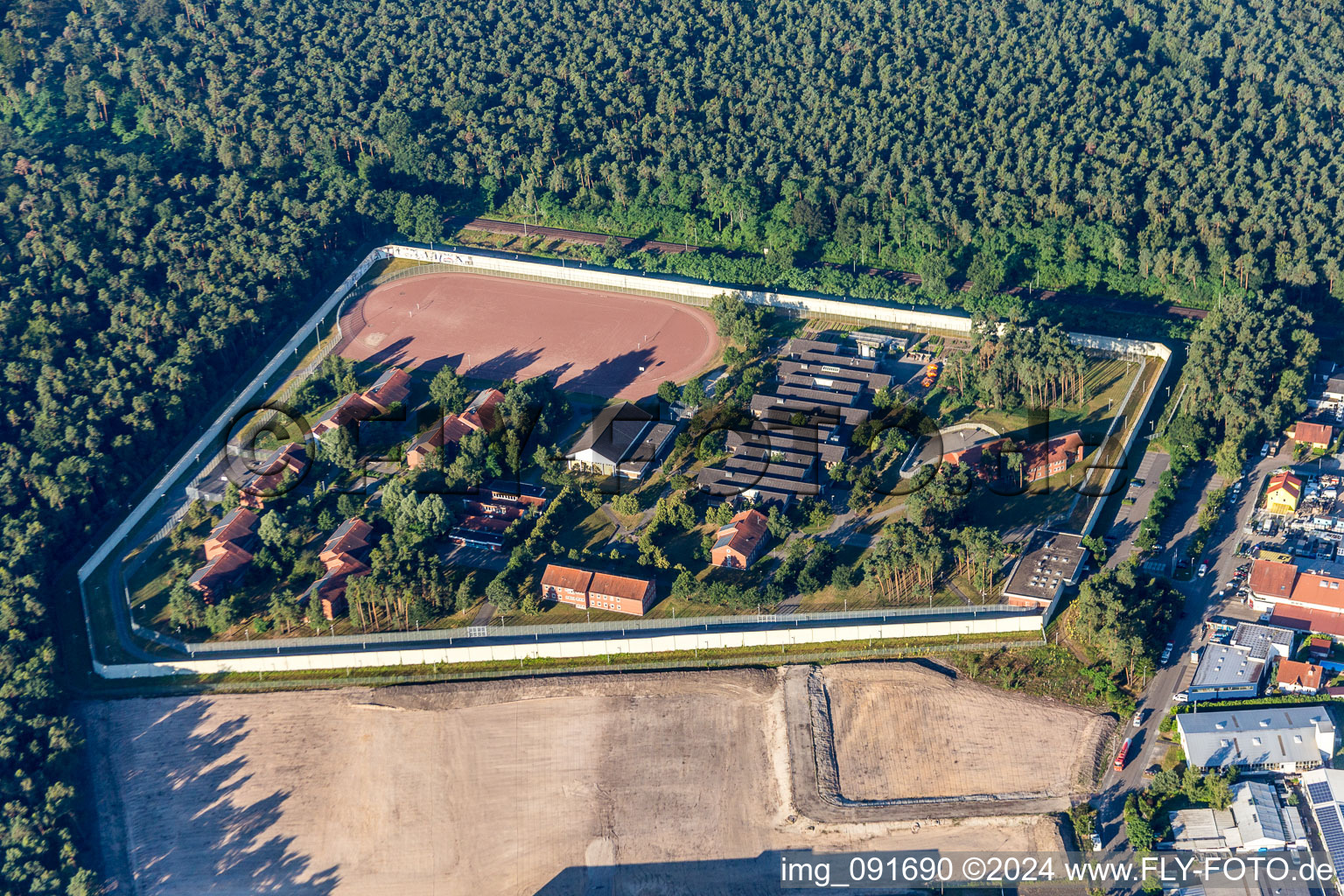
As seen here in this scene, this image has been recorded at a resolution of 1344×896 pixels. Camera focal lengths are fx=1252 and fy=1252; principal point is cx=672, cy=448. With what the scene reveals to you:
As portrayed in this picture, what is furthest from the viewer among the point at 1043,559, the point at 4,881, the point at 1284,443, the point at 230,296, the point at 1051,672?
the point at 230,296

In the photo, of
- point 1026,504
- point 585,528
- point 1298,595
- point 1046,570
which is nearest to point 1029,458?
point 1026,504

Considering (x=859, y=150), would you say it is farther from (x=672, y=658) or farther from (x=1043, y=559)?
(x=672, y=658)

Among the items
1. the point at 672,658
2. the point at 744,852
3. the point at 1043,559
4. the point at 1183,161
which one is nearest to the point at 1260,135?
the point at 1183,161

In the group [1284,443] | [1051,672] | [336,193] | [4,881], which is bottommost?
[4,881]

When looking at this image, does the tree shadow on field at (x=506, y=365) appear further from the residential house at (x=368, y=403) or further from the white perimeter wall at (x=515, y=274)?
the white perimeter wall at (x=515, y=274)

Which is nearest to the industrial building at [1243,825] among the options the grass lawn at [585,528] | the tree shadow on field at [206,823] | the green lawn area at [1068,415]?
the green lawn area at [1068,415]

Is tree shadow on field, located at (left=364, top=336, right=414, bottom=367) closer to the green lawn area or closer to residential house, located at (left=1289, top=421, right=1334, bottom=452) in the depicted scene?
the green lawn area

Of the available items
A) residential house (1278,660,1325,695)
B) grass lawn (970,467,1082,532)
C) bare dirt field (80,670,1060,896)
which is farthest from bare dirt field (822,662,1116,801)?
grass lawn (970,467,1082,532)
